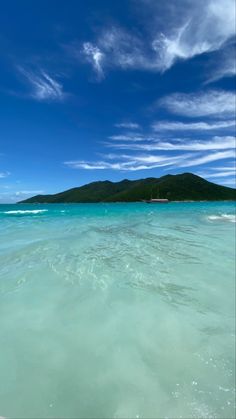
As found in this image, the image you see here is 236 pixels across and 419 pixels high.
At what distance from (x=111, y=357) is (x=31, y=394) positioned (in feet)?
4.41

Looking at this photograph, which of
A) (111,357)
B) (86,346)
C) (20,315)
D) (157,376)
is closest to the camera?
(157,376)

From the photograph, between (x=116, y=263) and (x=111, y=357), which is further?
(x=116, y=263)

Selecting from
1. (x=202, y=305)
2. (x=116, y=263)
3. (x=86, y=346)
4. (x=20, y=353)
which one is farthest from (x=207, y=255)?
(x=20, y=353)

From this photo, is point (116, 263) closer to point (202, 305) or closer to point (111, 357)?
point (202, 305)

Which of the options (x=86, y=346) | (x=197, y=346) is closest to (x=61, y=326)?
(x=86, y=346)

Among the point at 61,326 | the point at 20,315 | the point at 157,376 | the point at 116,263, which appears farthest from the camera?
the point at 116,263

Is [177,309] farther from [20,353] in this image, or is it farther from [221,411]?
[20,353]

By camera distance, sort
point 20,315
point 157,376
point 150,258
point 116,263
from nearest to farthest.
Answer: point 157,376 → point 20,315 → point 116,263 → point 150,258

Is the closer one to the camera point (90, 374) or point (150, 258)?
point (90, 374)

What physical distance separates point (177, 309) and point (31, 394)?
360 cm

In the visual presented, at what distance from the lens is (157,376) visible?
3.84 meters

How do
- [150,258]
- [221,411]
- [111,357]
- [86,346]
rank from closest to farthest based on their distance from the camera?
1. [221,411]
2. [111,357]
3. [86,346]
4. [150,258]

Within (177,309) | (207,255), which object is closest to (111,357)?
(177,309)

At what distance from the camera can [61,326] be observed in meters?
5.44
